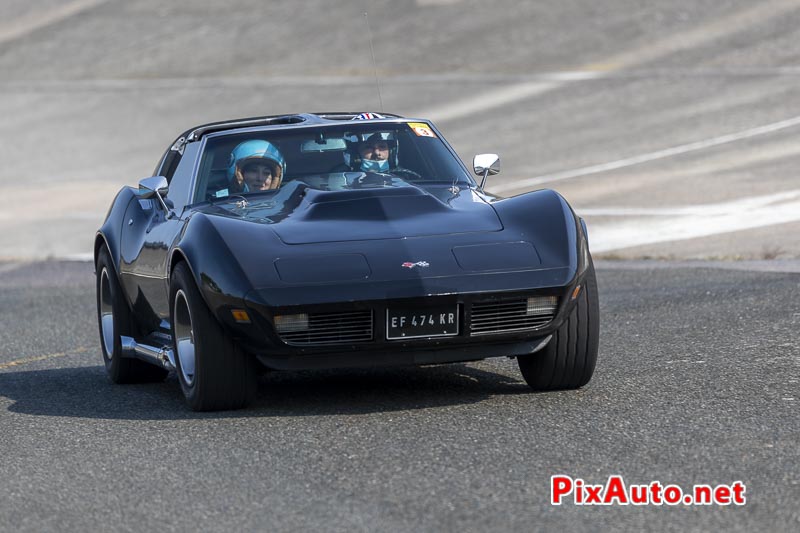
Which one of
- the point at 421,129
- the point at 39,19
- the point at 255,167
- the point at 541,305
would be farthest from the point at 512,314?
the point at 39,19

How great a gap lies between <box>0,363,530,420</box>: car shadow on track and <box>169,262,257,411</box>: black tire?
8cm

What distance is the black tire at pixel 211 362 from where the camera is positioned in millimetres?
6742

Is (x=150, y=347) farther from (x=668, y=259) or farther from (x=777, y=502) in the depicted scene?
(x=668, y=259)

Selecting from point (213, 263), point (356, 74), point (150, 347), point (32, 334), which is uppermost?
point (213, 263)

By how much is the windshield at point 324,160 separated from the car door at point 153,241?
0.62 feet

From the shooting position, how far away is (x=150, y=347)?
806cm

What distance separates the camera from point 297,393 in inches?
299

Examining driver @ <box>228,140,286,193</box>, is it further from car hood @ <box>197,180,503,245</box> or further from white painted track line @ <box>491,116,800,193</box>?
white painted track line @ <box>491,116,800,193</box>

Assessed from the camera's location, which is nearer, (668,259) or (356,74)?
(668,259)

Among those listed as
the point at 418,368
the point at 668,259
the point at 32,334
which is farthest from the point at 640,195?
the point at 418,368

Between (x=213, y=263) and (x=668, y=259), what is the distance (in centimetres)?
893

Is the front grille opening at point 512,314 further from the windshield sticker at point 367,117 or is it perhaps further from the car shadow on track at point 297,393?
the windshield sticker at point 367,117

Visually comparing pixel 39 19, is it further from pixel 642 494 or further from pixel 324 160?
pixel 642 494

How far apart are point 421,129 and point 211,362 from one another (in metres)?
2.35
